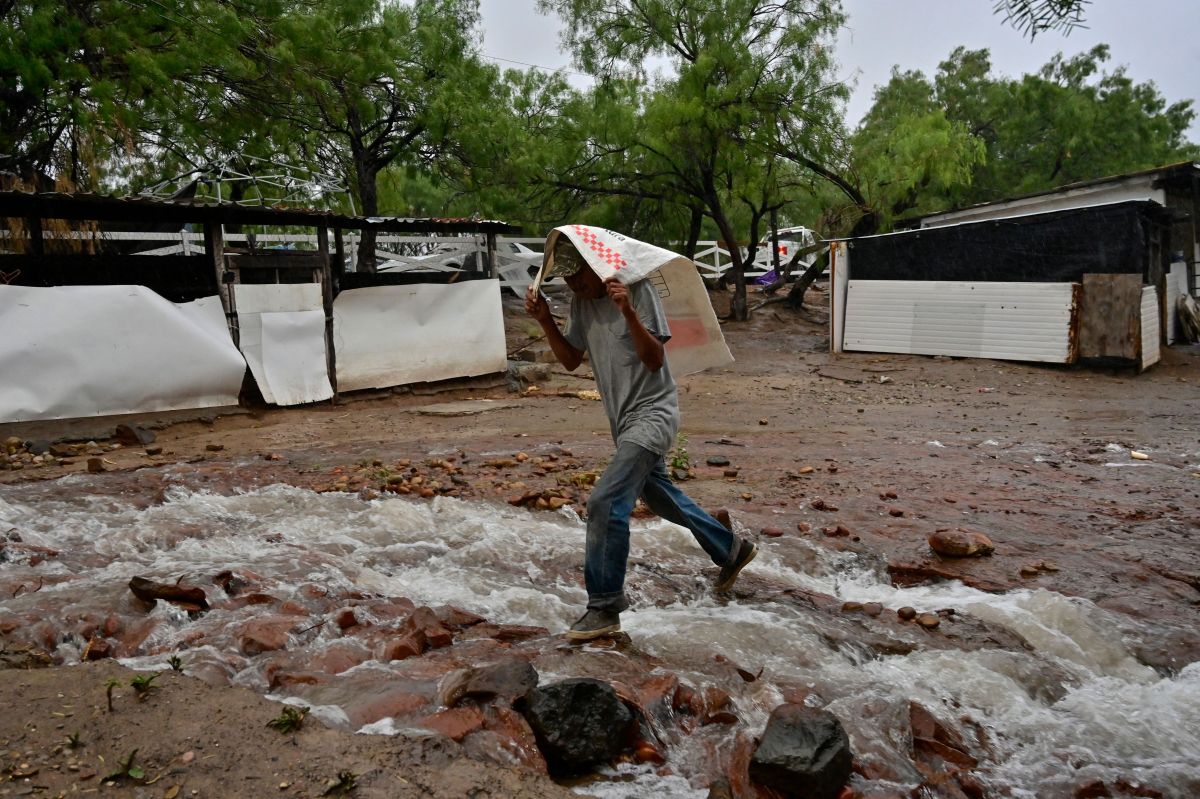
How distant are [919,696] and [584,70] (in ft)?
60.8

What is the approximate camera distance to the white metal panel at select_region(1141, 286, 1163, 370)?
47.7 ft

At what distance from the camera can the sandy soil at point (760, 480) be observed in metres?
2.81

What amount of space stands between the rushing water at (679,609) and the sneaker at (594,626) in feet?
0.77

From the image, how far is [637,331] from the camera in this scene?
3646 mm

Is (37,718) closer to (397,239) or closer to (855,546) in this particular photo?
(855,546)

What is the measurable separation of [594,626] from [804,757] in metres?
1.20

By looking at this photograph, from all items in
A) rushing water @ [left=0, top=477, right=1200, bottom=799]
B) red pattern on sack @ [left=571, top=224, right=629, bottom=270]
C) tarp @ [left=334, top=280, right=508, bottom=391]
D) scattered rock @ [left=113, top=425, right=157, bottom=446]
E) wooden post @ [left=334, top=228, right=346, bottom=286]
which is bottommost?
rushing water @ [left=0, top=477, right=1200, bottom=799]

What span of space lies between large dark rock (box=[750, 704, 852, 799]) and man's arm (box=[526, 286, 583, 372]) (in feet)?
5.74

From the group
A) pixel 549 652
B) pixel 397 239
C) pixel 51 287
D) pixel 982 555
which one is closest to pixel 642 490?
pixel 549 652

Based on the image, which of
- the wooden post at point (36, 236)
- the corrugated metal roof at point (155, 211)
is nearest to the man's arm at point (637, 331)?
the corrugated metal roof at point (155, 211)

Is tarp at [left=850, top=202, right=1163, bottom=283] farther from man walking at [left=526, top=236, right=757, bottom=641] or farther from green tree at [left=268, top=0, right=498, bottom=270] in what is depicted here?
man walking at [left=526, top=236, right=757, bottom=641]

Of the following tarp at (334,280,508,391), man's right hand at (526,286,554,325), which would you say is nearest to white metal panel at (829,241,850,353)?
tarp at (334,280,508,391)

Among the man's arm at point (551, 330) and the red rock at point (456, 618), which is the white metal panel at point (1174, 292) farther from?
the red rock at point (456, 618)

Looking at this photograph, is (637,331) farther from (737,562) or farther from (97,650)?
(97,650)
